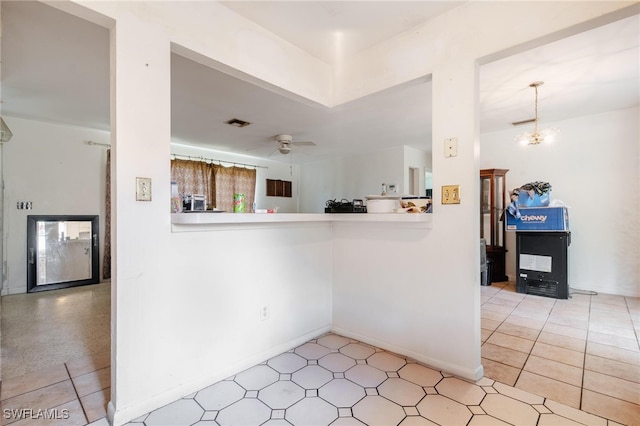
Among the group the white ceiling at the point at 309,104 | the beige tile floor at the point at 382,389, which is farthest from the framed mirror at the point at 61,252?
the beige tile floor at the point at 382,389

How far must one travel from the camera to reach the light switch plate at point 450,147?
1.85m

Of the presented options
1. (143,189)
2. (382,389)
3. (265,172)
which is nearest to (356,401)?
(382,389)

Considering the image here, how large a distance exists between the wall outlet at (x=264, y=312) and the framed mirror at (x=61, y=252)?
3.93 m

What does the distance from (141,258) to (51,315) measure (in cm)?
262

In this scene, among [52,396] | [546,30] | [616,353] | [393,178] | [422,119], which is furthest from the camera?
[393,178]

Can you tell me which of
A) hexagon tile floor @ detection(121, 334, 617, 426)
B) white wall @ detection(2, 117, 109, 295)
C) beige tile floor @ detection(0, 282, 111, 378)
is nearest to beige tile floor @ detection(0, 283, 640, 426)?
hexagon tile floor @ detection(121, 334, 617, 426)

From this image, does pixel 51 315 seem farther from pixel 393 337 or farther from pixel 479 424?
pixel 479 424

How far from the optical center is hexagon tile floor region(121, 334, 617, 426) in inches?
57.1

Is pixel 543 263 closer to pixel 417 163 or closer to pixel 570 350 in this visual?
pixel 570 350

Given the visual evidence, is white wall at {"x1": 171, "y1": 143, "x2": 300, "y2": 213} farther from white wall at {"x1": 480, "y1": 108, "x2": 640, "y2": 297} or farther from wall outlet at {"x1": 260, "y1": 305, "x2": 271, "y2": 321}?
white wall at {"x1": 480, "y1": 108, "x2": 640, "y2": 297}

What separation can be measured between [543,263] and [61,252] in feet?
21.7

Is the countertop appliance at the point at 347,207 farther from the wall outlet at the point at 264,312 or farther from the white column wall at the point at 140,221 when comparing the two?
the white column wall at the point at 140,221

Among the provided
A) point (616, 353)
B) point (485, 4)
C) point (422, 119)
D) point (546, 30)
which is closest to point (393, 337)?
point (616, 353)

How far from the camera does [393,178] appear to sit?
5.66 metres
